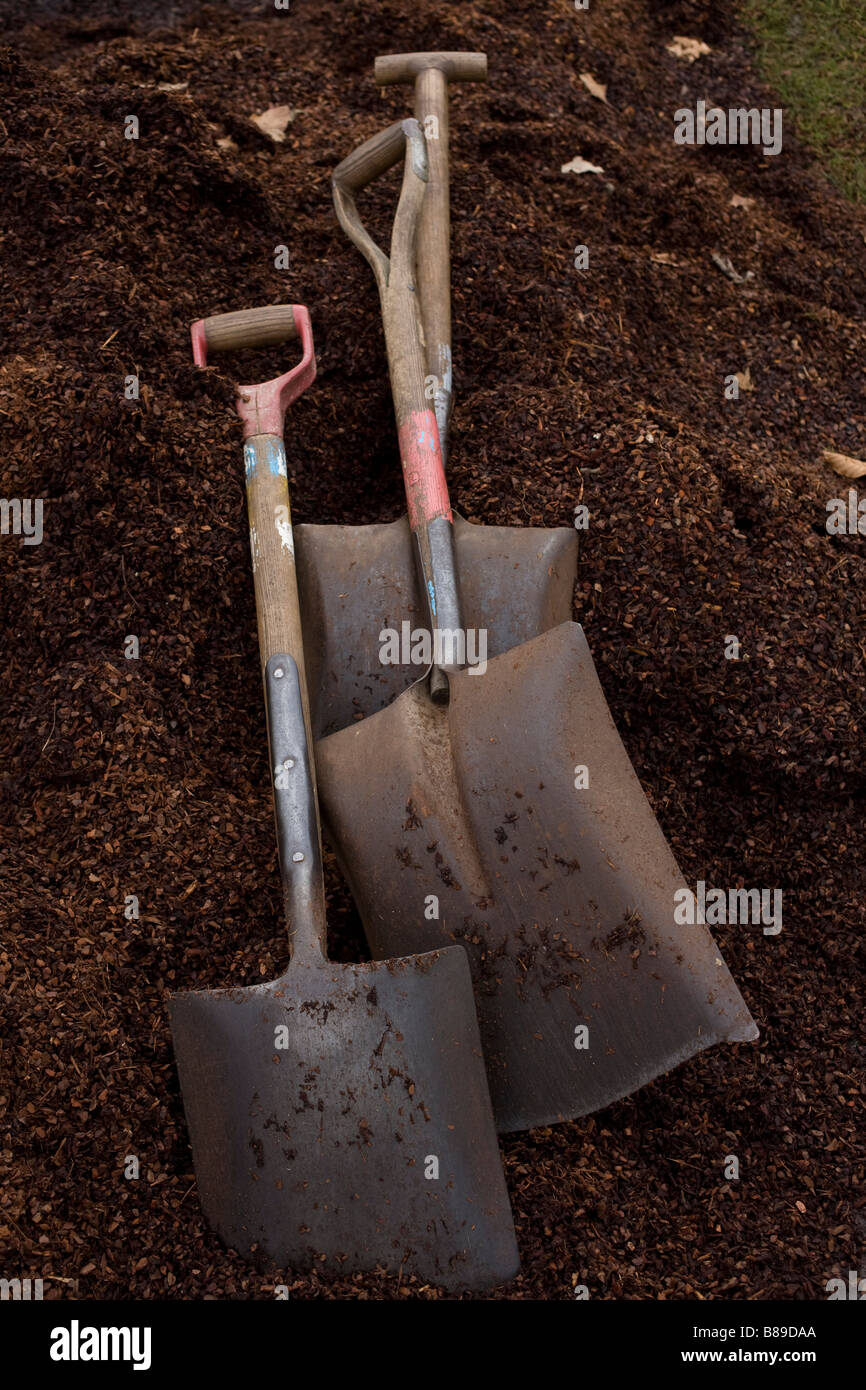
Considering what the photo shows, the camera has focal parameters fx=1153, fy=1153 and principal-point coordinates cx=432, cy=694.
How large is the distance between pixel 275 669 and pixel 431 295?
3.94 feet

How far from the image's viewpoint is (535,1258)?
6.75 ft

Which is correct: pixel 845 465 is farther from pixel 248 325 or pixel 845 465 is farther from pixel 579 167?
pixel 248 325

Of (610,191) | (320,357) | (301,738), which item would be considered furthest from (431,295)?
(301,738)

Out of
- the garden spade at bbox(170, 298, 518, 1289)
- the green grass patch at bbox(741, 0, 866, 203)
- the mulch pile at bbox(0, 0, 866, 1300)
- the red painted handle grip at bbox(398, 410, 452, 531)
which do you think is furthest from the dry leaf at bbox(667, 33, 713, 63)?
the garden spade at bbox(170, 298, 518, 1289)

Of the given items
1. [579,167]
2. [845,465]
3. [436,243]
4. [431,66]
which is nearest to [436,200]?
[436,243]

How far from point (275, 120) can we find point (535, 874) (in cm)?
285

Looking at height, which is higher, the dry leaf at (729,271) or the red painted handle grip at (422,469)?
the dry leaf at (729,271)

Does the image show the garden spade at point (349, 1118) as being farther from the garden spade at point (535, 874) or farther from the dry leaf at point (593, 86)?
the dry leaf at point (593, 86)

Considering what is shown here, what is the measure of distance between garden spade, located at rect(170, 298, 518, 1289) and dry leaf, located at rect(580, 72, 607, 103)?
11.0 ft

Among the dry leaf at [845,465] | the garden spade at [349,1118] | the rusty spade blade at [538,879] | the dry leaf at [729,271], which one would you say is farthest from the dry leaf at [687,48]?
the garden spade at [349,1118]

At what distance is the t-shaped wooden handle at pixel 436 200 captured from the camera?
9.79 ft

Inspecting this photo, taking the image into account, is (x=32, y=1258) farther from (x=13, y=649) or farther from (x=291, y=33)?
(x=291, y=33)

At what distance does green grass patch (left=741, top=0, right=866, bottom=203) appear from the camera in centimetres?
423

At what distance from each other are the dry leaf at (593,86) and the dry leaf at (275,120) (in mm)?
1086
